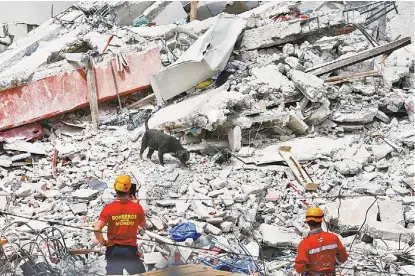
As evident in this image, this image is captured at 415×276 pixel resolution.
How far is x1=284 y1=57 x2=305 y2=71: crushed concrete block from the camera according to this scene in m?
11.1

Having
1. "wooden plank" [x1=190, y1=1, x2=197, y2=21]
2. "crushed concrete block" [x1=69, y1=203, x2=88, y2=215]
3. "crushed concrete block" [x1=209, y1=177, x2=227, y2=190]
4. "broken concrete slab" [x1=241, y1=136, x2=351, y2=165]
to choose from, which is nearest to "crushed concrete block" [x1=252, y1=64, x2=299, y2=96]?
"broken concrete slab" [x1=241, y1=136, x2=351, y2=165]

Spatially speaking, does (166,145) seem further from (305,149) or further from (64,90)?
(64,90)

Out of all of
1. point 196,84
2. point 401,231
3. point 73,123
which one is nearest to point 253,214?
point 401,231

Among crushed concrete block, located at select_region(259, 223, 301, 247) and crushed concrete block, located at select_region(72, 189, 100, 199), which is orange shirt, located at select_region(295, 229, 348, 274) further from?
crushed concrete block, located at select_region(72, 189, 100, 199)

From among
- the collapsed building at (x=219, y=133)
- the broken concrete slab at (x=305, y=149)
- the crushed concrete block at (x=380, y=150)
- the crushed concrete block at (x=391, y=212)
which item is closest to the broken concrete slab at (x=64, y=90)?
the collapsed building at (x=219, y=133)

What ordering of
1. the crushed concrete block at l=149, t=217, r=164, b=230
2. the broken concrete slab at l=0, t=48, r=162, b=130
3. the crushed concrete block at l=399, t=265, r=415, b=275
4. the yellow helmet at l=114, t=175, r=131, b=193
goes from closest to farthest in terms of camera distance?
the yellow helmet at l=114, t=175, r=131, b=193 < the crushed concrete block at l=399, t=265, r=415, b=275 < the crushed concrete block at l=149, t=217, r=164, b=230 < the broken concrete slab at l=0, t=48, r=162, b=130

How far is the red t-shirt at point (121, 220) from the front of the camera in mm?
4961

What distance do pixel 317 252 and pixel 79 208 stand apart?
4.20 metres

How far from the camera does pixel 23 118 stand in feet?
35.4

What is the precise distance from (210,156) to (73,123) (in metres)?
3.23

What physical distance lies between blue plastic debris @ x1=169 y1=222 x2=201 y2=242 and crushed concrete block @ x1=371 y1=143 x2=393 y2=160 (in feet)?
12.6

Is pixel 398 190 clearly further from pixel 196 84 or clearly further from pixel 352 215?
pixel 196 84

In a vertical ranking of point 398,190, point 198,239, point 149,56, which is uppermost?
point 149,56

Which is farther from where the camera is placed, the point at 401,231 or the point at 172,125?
the point at 172,125
